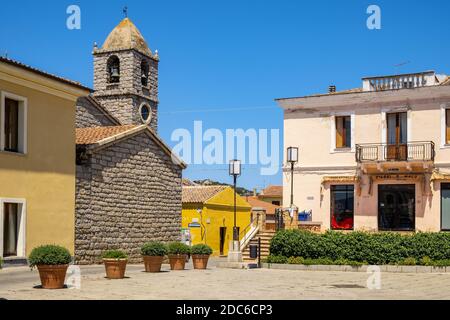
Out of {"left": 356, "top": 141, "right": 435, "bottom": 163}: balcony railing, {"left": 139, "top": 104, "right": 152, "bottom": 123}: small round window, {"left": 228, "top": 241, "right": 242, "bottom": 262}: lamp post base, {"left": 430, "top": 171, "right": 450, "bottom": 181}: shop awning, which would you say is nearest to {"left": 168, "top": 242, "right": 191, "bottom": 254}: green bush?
{"left": 228, "top": 241, "right": 242, "bottom": 262}: lamp post base

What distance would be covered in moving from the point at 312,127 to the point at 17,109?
14225 mm

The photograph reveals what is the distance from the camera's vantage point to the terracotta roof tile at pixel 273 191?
74875 millimetres

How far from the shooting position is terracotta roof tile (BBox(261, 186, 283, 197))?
246ft

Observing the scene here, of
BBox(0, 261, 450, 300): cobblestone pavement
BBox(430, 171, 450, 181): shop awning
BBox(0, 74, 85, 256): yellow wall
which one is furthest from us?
BBox(430, 171, 450, 181): shop awning

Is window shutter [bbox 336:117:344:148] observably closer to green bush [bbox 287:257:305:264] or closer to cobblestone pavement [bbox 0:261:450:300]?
green bush [bbox 287:257:305:264]

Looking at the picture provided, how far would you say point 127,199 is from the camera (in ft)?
86.9

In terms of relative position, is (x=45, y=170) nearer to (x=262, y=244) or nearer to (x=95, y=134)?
(x=95, y=134)

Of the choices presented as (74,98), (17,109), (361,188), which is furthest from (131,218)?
(361,188)

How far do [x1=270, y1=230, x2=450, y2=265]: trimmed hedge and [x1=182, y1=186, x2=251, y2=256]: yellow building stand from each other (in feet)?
65.6

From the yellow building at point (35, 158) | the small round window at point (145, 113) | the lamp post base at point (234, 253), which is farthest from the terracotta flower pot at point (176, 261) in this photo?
the small round window at point (145, 113)

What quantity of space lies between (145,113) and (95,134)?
21.5 meters

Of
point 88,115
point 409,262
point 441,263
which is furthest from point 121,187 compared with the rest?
point 441,263

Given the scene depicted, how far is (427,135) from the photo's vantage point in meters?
28.0
